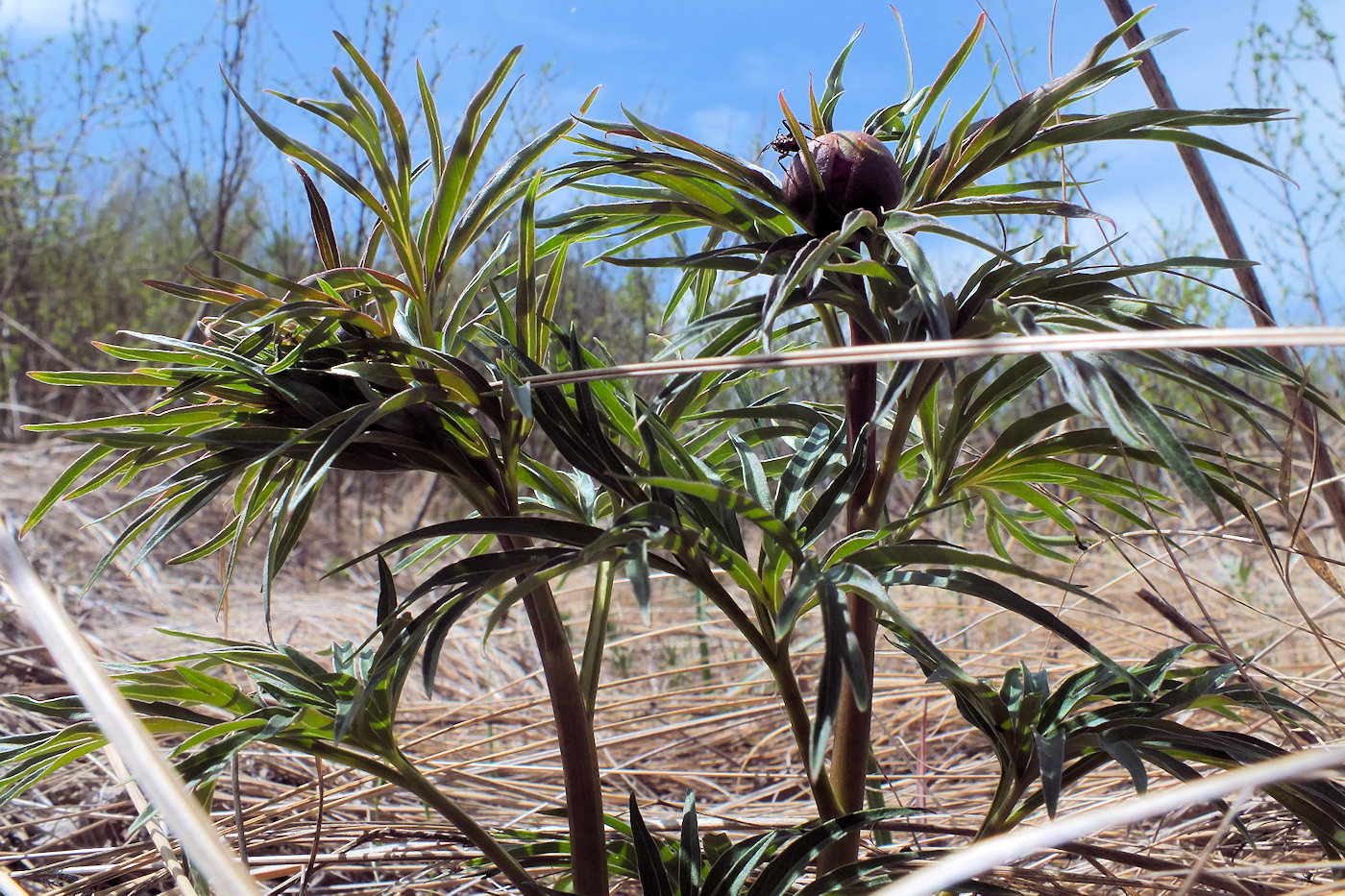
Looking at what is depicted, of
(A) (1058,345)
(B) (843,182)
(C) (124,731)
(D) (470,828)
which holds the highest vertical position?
(B) (843,182)

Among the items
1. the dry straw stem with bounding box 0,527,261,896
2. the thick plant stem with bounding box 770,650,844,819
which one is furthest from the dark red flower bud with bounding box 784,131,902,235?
the dry straw stem with bounding box 0,527,261,896

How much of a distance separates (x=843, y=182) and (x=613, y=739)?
3.58ft

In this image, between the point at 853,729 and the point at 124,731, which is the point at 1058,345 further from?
the point at 124,731

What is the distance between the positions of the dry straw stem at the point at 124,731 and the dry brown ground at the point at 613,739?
163 mm

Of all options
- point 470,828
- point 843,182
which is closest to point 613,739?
point 470,828

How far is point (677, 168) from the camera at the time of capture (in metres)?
0.58

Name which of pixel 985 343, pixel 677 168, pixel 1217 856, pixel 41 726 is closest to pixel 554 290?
pixel 677 168

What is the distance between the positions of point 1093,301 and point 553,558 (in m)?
0.38

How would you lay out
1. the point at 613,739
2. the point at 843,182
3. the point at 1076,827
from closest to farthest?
the point at 1076,827 < the point at 843,182 < the point at 613,739

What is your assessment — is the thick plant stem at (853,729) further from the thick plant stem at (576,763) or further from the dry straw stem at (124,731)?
the dry straw stem at (124,731)

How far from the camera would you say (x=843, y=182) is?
569mm

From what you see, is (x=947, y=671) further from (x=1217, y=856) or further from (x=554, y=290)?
(x=1217, y=856)

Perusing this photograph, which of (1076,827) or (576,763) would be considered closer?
(1076,827)

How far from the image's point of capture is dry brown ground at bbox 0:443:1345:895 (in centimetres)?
92
